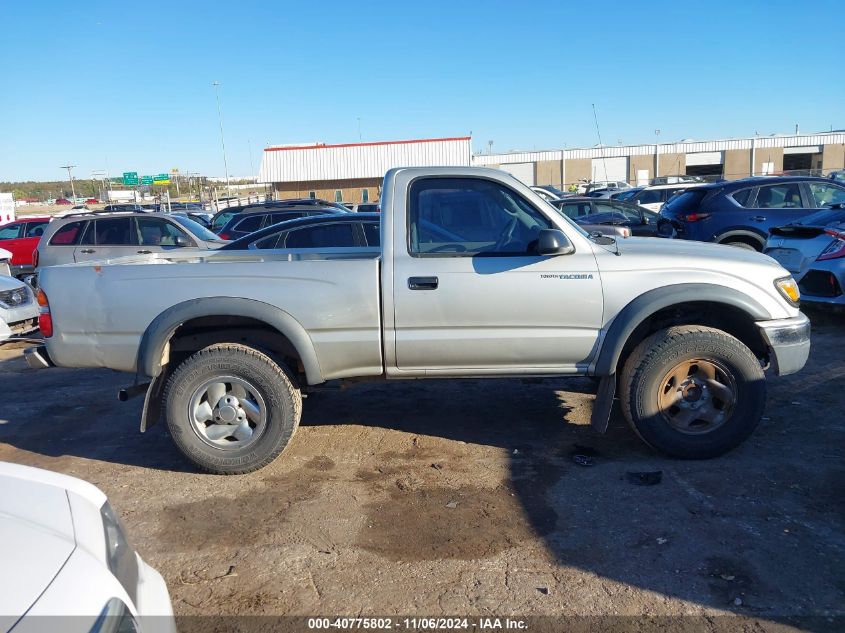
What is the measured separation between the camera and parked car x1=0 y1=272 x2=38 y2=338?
866cm

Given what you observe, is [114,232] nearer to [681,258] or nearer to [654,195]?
[681,258]

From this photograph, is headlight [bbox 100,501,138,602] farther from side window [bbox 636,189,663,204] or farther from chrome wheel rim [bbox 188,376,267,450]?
side window [bbox 636,189,663,204]

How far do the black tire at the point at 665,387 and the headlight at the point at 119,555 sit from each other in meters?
3.34

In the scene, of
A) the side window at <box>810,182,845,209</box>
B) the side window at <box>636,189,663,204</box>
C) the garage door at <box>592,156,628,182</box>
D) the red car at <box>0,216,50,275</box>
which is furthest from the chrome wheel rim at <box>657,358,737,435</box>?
the garage door at <box>592,156,628,182</box>

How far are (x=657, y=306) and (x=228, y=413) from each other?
118 inches

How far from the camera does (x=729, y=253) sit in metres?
4.84

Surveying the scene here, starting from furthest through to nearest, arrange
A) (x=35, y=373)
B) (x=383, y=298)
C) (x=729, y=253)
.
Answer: (x=35, y=373) → (x=729, y=253) → (x=383, y=298)

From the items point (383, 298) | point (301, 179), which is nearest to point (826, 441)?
point (383, 298)

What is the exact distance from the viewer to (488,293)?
14.7ft

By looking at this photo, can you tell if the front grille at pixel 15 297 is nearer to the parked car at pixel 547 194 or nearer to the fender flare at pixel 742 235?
the parked car at pixel 547 194

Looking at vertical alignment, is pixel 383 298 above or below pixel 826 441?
above

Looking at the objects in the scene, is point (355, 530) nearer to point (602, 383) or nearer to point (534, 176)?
point (602, 383)

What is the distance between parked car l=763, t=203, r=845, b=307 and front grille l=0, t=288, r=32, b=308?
33.1ft

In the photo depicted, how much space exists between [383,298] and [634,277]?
66.7 inches
